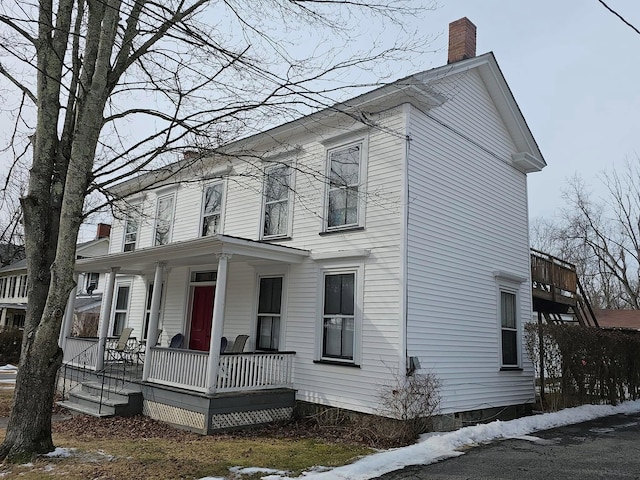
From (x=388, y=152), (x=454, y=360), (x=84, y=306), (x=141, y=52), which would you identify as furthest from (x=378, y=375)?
(x=84, y=306)

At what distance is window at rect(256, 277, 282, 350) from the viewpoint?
35.9 ft

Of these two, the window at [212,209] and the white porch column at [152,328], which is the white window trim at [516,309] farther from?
the white porch column at [152,328]

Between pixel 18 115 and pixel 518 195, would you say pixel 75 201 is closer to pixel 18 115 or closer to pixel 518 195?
pixel 18 115

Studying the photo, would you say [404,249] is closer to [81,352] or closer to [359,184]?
[359,184]

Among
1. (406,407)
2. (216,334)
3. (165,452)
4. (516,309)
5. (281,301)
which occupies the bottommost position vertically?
(165,452)

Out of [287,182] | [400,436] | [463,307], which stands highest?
[287,182]

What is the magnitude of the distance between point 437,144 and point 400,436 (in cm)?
575

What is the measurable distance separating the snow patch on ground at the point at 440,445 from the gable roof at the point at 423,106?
4782 millimetres

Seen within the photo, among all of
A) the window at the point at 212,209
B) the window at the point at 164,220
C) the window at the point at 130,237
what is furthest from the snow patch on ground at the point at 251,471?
the window at the point at 130,237

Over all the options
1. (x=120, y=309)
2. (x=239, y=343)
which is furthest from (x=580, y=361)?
(x=120, y=309)

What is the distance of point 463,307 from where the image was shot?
403 inches

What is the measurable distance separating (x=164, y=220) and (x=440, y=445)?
34.7ft

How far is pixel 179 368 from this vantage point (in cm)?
960

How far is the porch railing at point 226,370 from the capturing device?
9.11m
